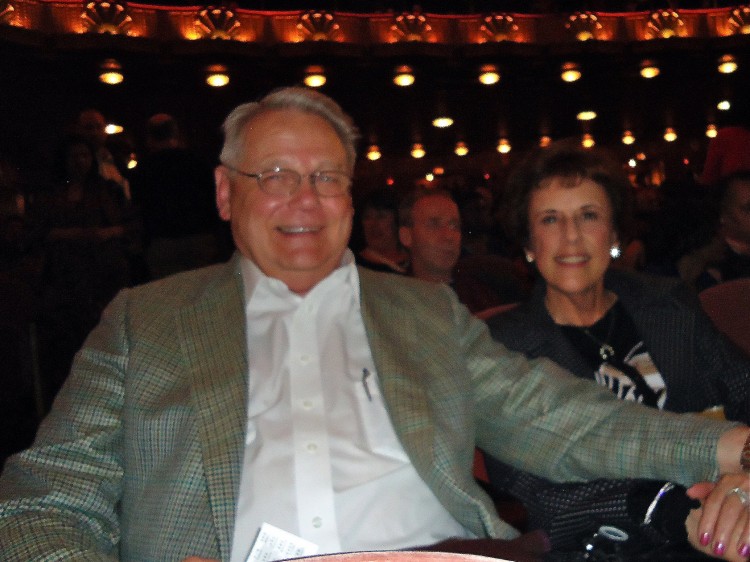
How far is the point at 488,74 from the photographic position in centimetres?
1181

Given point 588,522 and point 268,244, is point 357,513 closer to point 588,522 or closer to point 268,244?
point 588,522

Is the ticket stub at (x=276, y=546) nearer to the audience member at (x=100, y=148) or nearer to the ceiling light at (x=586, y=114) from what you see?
→ the audience member at (x=100, y=148)

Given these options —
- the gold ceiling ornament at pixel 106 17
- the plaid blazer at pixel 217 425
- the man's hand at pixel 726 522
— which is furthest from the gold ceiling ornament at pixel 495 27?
the man's hand at pixel 726 522

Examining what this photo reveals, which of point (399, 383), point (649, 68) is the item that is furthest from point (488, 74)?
point (399, 383)

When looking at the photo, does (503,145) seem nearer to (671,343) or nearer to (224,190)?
(671,343)

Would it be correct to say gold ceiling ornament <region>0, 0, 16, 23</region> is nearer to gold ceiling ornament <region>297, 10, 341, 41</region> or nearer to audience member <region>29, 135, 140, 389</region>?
gold ceiling ornament <region>297, 10, 341, 41</region>

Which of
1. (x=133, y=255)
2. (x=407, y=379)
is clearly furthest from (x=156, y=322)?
(x=133, y=255)

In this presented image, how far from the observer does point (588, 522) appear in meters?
1.65

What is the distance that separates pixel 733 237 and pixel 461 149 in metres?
12.7

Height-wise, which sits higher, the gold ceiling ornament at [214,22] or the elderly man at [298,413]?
the gold ceiling ornament at [214,22]

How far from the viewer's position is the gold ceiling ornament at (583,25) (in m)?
12.3

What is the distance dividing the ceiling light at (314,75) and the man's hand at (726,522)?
33.2 ft

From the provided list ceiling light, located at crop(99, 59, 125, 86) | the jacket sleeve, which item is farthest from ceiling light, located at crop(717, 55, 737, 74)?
the jacket sleeve

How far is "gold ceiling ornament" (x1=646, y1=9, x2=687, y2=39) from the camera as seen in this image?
492 inches
